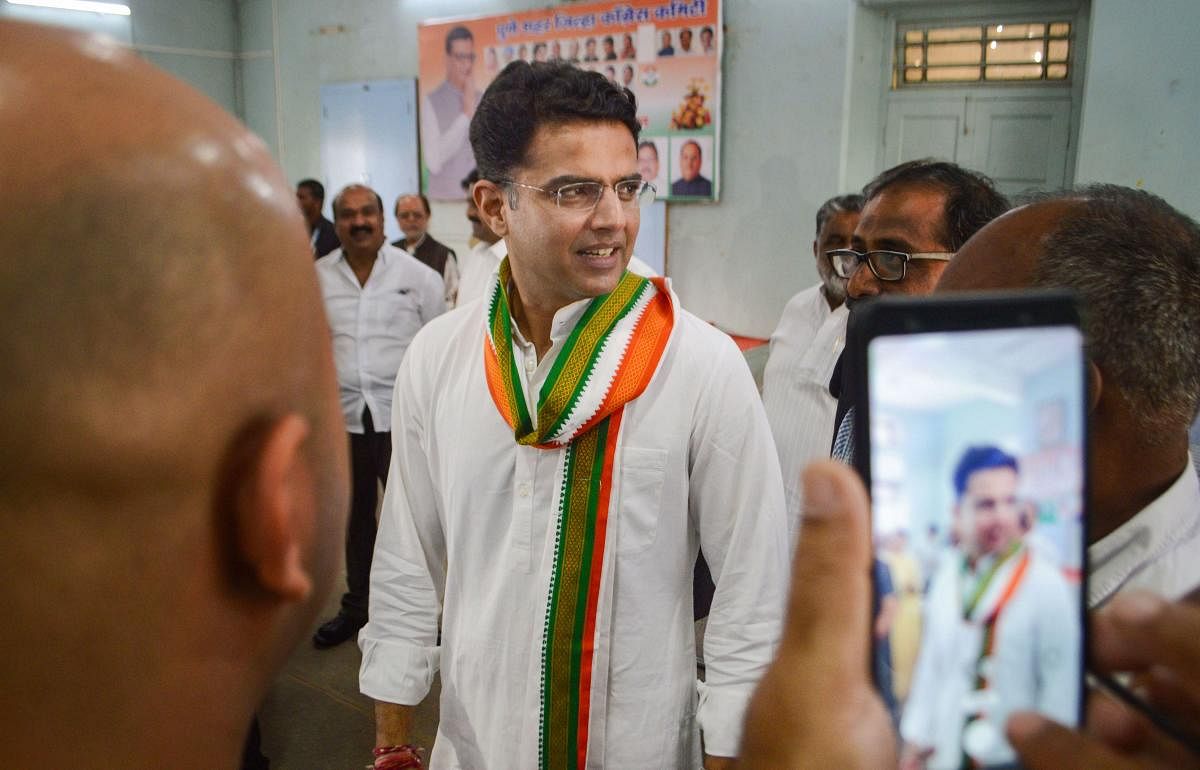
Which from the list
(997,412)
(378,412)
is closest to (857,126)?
(378,412)

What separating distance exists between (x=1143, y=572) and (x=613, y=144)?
3.80ft

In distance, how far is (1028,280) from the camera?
83cm

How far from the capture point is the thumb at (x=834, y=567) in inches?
17.9

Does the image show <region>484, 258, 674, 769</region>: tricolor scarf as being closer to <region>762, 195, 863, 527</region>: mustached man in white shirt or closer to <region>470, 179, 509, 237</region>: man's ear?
<region>470, 179, 509, 237</region>: man's ear

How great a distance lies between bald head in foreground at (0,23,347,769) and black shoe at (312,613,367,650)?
130 inches

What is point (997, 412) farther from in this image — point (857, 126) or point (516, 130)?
point (857, 126)

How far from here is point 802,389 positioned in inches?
99.2

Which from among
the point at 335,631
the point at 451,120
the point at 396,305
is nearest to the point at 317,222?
the point at 451,120

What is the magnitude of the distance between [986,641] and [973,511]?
0.09 metres

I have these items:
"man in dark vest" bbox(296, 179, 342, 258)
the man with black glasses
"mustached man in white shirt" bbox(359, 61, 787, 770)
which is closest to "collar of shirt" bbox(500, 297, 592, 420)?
"mustached man in white shirt" bbox(359, 61, 787, 770)

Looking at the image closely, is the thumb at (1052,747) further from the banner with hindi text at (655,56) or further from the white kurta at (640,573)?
the banner with hindi text at (655,56)

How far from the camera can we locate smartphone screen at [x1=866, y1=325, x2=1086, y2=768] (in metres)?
0.52

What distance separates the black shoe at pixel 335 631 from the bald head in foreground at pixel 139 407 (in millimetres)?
3300

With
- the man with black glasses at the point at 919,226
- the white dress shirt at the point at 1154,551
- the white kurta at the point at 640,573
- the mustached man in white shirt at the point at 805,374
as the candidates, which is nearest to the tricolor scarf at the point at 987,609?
the white dress shirt at the point at 1154,551
